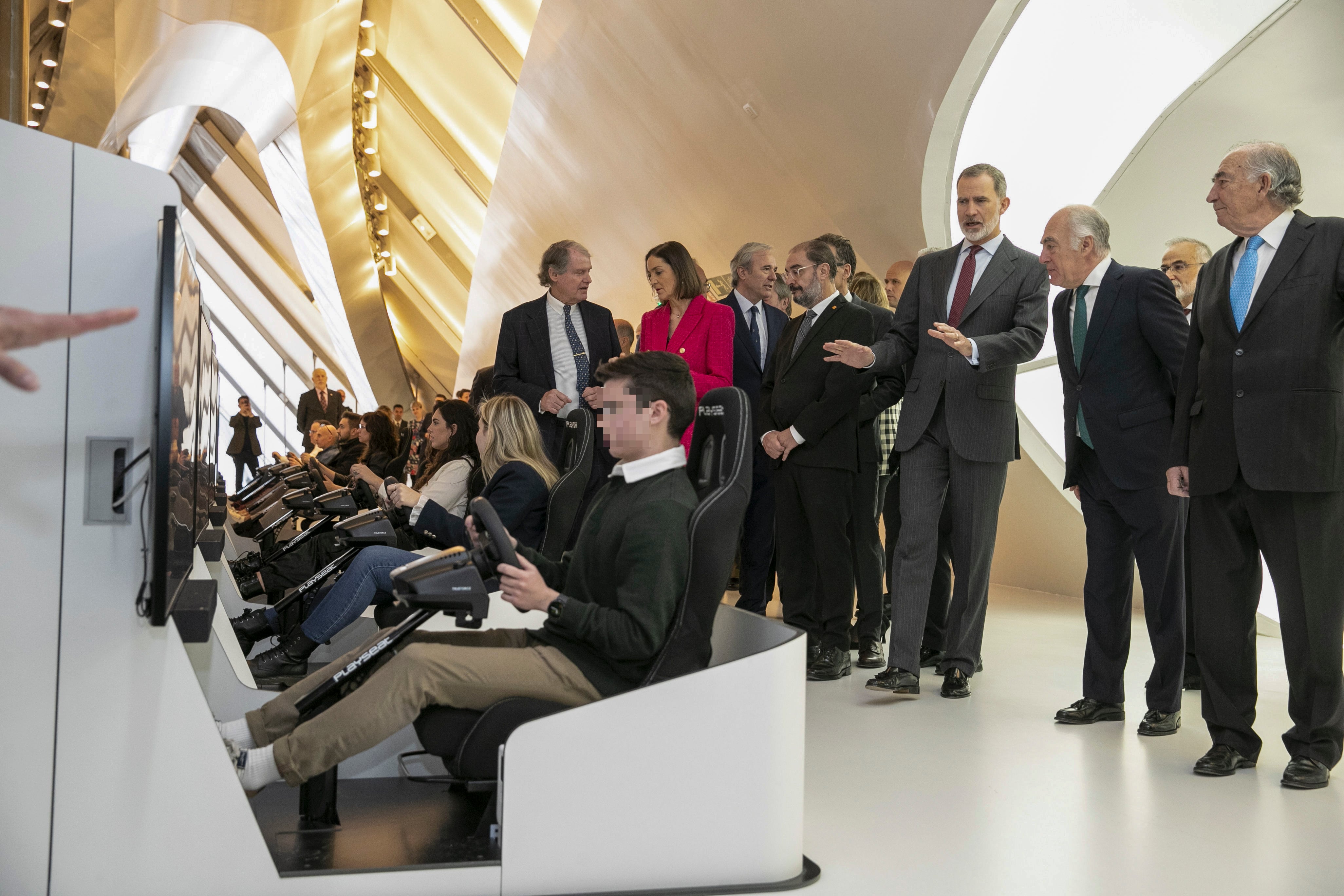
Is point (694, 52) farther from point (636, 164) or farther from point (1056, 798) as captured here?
point (1056, 798)

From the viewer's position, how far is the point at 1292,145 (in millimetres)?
5207

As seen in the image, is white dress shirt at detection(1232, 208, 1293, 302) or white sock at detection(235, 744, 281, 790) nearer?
white sock at detection(235, 744, 281, 790)

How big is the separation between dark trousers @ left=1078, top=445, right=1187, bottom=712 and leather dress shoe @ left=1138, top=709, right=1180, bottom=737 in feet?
0.07

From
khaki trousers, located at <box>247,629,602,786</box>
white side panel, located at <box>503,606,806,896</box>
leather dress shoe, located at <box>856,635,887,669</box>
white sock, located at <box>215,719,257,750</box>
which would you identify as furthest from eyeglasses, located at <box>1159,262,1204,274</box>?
white sock, located at <box>215,719,257,750</box>

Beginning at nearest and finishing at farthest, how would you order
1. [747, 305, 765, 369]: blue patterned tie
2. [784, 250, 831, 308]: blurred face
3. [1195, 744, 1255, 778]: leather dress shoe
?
[1195, 744, 1255, 778]: leather dress shoe
[784, 250, 831, 308]: blurred face
[747, 305, 765, 369]: blue patterned tie

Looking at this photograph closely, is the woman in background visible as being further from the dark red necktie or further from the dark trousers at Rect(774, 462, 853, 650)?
the dark red necktie

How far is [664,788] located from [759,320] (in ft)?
11.3

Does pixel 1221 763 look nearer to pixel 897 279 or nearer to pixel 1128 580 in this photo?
pixel 1128 580

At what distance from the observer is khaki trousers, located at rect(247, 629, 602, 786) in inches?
81.0

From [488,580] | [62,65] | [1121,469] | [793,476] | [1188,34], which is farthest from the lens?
[62,65]

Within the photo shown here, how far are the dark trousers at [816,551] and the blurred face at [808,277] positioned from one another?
722 mm

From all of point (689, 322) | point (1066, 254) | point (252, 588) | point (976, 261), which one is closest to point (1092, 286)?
point (1066, 254)

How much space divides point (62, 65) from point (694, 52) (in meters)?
4.74

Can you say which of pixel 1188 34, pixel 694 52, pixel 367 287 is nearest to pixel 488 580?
pixel 1188 34
